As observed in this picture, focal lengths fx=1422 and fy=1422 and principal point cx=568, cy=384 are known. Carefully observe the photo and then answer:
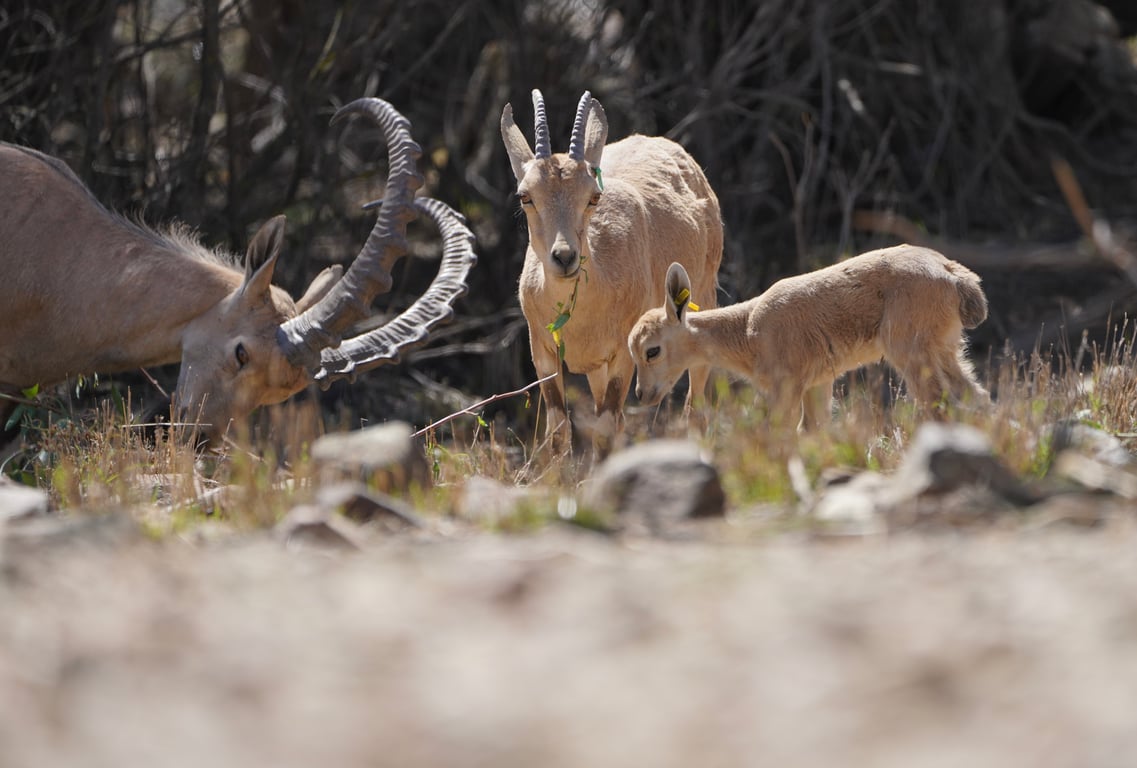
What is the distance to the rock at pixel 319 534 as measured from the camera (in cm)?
463

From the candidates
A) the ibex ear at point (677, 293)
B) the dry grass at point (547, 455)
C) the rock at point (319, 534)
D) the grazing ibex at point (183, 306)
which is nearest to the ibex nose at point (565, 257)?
the ibex ear at point (677, 293)

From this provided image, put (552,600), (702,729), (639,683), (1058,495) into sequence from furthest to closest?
(1058,495)
(552,600)
(639,683)
(702,729)

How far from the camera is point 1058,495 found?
15.2 ft

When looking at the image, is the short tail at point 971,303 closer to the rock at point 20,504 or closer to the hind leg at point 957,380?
the hind leg at point 957,380

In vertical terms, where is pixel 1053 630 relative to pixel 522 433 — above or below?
above

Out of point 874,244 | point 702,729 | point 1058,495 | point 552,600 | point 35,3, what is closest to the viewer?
point 702,729

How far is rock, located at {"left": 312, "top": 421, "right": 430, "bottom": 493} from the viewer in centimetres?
567

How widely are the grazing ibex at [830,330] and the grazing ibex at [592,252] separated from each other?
1.44ft

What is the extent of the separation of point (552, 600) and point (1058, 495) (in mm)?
1894

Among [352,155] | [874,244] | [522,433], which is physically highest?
[352,155]

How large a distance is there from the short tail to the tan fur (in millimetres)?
3804

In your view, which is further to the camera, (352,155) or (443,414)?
(352,155)

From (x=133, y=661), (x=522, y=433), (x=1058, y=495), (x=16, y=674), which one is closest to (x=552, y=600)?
(x=133, y=661)

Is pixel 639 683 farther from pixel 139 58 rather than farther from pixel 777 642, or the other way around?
pixel 139 58
